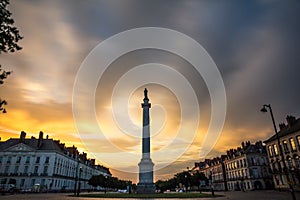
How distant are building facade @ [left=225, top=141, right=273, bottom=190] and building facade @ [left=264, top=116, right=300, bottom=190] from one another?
52.9 ft

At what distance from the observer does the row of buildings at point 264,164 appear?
42.2 metres

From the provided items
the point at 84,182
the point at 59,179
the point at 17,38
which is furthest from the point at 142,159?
the point at 84,182

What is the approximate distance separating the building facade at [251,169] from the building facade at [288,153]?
16.1 m

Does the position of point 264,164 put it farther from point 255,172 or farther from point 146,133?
A: point 146,133

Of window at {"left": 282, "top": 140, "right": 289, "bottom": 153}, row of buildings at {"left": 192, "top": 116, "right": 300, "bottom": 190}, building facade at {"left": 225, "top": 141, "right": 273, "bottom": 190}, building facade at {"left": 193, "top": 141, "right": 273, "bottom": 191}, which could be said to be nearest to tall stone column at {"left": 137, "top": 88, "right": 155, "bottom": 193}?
row of buildings at {"left": 192, "top": 116, "right": 300, "bottom": 190}

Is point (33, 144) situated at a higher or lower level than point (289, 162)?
higher

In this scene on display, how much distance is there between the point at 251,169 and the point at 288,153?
24.4 m

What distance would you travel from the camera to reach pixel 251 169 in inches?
2579

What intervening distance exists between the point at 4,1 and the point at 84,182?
312 ft

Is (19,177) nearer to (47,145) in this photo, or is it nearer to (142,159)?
(47,145)

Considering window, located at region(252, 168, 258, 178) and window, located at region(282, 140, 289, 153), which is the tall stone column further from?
window, located at region(252, 168, 258, 178)

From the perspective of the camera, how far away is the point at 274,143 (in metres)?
49.5

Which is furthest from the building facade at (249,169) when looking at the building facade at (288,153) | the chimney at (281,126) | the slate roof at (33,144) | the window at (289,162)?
the slate roof at (33,144)

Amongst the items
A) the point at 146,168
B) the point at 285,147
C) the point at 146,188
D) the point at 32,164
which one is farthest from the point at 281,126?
the point at 32,164
